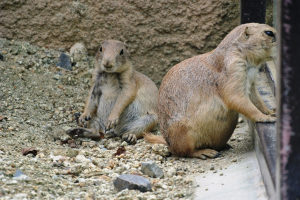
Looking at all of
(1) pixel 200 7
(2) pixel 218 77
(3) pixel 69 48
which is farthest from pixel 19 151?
(1) pixel 200 7

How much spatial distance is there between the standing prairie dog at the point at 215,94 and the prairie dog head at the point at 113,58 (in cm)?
170

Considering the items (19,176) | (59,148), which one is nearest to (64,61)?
(59,148)

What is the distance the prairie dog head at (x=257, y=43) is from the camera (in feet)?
16.5

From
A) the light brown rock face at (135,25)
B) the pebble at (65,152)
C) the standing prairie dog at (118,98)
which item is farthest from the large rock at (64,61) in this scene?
the pebble at (65,152)

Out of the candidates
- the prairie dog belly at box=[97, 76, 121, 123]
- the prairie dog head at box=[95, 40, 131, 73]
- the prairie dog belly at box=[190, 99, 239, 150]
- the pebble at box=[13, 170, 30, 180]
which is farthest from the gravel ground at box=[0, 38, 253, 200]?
the prairie dog head at box=[95, 40, 131, 73]

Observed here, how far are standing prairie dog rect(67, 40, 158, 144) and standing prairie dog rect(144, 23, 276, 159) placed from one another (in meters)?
1.74

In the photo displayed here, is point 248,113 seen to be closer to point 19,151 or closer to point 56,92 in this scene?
point 19,151

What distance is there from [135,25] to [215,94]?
337 cm

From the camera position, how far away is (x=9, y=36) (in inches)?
332

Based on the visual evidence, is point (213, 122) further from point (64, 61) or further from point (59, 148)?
point (64, 61)

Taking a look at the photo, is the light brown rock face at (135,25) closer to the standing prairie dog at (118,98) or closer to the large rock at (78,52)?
the large rock at (78,52)

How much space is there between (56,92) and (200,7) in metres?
3.04

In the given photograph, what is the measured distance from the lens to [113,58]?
283 inches

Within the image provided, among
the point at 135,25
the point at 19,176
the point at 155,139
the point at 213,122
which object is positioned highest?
the point at 135,25
